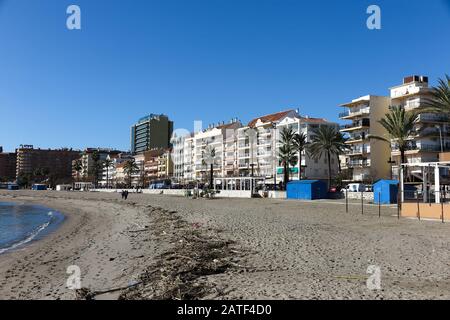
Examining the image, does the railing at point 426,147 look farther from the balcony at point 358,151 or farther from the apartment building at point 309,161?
the apartment building at point 309,161

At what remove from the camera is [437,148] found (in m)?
64.6

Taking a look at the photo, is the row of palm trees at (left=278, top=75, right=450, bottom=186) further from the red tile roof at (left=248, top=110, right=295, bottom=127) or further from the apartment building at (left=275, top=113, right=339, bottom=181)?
the red tile roof at (left=248, top=110, right=295, bottom=127)

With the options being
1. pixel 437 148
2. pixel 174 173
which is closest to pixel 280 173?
pixel 437 148

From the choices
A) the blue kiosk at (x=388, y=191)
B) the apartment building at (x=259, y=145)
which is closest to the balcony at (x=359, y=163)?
the apartment building at (x=259, y=145)

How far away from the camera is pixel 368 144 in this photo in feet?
244

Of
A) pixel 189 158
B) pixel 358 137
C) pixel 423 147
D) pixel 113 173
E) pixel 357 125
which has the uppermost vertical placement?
pixel 357 125

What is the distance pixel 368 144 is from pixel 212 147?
54.0 meters

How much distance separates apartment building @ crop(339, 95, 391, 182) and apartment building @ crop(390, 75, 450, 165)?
527cm

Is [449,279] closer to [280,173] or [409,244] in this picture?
[409,244]

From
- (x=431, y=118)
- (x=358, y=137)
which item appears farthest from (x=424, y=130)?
(x=358, y=137)

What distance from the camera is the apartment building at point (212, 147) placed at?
115562 millimetres

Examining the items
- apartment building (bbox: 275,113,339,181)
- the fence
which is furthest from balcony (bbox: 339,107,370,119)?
the fence

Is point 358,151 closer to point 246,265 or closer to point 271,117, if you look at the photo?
point 271,117

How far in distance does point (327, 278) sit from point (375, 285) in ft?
3.52
